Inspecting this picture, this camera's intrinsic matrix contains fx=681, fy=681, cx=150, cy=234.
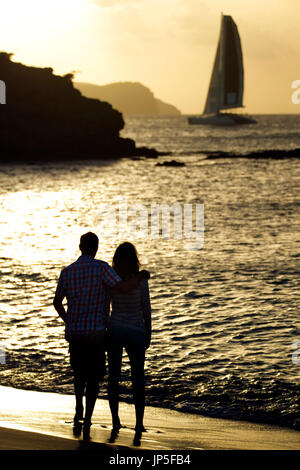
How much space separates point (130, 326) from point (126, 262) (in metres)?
0.54

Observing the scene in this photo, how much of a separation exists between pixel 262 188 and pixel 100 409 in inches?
1364

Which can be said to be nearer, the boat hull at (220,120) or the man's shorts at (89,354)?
the man's shorts at (89,354)

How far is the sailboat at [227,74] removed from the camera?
124812 millimetres

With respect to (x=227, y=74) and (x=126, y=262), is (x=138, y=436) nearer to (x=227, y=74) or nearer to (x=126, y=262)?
(x=126, y=262)

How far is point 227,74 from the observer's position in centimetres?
12925

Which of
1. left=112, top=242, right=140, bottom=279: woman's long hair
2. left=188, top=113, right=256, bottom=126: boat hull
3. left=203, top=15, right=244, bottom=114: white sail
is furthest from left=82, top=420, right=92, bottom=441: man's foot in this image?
left=188, top=113, right=256, bottom=126: boat hull

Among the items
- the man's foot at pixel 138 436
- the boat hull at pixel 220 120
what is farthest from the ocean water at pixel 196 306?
the boat hull at pixel 220 120

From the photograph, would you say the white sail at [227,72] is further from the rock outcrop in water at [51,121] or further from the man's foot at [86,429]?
the man's foot at [86,429]

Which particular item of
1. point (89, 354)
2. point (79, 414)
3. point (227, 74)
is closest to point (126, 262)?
point (89, 354)

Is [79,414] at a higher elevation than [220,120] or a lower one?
lower

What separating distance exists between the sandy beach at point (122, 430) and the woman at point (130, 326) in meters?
0.32

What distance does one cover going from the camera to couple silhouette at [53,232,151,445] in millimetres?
5738

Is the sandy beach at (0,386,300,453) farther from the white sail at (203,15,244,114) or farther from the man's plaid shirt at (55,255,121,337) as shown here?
the white sail at (203,15,244,114)

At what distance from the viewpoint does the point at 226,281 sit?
14227 mm
